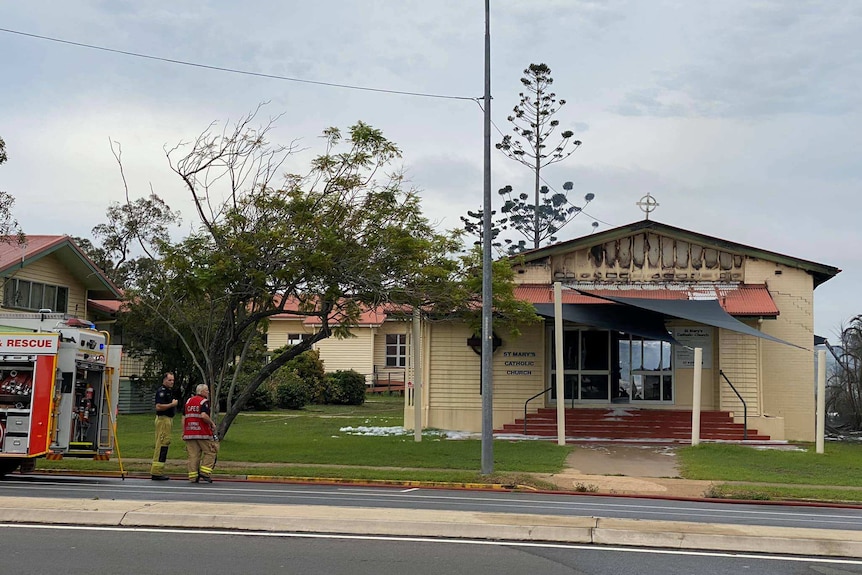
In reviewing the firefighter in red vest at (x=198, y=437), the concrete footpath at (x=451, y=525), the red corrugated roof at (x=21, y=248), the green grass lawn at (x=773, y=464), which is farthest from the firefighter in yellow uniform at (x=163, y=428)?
the red corrugated roof at (x=21, y=248)

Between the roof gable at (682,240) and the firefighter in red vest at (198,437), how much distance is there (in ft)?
38.9

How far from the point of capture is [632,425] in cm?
2580

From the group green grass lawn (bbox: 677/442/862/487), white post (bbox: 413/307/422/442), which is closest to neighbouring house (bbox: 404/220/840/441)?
green grass lawn (bbox: 677/442/862/487)

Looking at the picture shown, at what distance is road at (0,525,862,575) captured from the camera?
8102 millimetres

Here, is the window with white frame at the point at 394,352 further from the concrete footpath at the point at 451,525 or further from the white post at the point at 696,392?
the concrete footpath at the point at 451,525

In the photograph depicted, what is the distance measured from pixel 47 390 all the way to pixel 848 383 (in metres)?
23.9

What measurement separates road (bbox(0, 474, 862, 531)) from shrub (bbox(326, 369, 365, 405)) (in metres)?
25.2

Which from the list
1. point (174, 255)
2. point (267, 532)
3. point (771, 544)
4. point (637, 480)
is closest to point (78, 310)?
point (174, 255)

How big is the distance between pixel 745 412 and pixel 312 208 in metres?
12.0

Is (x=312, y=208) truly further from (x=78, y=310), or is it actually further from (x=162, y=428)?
(x=78, y=310)

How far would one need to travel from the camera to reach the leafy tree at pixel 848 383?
94.8 ft

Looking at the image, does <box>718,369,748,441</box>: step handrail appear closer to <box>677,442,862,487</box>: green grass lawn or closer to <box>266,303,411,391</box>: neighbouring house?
<box>677,442,862,487</box>: green grass lawn

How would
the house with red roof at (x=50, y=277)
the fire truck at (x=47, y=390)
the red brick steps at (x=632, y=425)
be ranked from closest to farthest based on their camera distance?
the fire truck at (x=47, y=390) → the red brick steps at (x=632, y=425) → the house with red roof at (x=50, y=277)

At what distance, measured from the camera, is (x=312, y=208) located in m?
20.4
